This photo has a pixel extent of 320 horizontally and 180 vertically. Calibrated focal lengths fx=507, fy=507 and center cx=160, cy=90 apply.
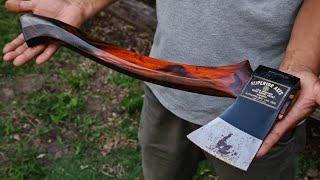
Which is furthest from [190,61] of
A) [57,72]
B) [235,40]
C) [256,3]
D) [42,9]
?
[57,72]

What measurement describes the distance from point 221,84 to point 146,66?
0.22 metres

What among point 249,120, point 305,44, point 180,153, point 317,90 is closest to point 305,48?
point 305,44

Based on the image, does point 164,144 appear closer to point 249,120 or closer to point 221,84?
point 221,84

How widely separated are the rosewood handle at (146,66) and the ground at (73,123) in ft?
4.33

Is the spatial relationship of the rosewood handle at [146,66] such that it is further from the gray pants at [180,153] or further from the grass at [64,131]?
the grass at [64,131]

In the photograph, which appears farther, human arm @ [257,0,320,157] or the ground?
the ground

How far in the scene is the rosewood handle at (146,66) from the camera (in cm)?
138

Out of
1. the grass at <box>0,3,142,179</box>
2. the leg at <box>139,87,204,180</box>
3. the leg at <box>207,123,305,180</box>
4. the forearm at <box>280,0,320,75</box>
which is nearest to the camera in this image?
the forearm at <box>280,0,320,75</box>

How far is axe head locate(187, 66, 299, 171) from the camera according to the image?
4.04ft

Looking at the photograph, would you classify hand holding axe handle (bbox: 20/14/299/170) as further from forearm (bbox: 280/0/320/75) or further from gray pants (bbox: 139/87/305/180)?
gray pants (bbox: 139/87/305/180)

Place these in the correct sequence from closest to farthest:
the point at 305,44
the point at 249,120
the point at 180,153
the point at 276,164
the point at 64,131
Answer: the point at 249,120
the point at 305,44
the point at 276,164
the point at 180,153
the point at 64,131

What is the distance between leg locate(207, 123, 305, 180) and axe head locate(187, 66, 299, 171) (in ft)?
1.00

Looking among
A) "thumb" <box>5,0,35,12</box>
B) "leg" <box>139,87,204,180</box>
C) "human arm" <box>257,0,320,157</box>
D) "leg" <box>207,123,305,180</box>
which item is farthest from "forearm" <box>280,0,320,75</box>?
"thumb" <box>5,0,35,12</box>

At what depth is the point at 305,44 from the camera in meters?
1.37
